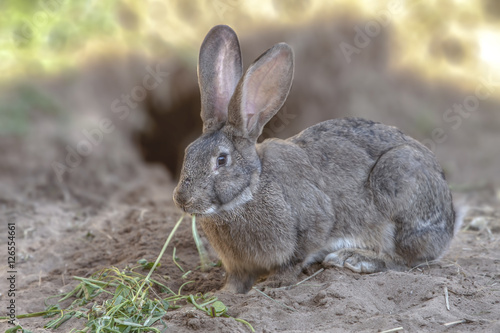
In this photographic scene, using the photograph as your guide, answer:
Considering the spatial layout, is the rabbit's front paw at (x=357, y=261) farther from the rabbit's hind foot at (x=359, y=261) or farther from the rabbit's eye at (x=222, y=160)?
the rabbit's eye at (x=222, y=160)

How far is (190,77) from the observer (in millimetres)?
7793

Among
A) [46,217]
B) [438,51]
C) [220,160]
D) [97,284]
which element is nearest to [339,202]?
[220,160]

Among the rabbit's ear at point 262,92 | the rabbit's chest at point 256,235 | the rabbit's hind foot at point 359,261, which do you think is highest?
the rabbit's ear at point 262,92

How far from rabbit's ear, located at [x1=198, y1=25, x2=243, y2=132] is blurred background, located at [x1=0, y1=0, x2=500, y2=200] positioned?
2.70 m

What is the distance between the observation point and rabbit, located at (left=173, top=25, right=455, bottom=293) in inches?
172

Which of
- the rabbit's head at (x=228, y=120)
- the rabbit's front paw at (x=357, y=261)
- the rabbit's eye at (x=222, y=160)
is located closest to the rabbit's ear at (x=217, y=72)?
the rabbit's head at (x=228, y=120)

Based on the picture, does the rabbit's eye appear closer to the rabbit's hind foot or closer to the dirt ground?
the dirt ground

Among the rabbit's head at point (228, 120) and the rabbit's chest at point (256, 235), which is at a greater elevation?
the rabbit's head at point (228, 120)

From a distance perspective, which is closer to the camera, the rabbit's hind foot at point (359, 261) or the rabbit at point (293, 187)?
the rabbit at point (293, 187)

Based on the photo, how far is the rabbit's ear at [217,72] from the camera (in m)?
4.62

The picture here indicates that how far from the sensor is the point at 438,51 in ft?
29.4

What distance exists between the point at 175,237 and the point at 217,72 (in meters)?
1.63

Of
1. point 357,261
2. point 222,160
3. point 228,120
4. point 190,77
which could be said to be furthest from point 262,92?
point 190,77

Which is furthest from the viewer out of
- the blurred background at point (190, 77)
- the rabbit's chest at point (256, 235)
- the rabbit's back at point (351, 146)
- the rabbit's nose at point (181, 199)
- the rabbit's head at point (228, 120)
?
the blurred background at point (190, 77)
